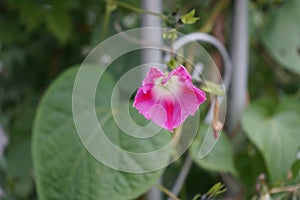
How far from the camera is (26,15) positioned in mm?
889

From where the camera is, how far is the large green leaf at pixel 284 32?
77 cm

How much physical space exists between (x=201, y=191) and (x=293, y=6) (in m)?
0.30

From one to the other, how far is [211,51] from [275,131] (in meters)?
0.16

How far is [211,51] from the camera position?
30.5 inches

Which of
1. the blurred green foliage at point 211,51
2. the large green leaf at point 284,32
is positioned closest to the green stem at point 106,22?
the blurred green foliage at point 211,51

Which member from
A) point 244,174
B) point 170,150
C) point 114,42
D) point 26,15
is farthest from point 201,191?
point 26,15

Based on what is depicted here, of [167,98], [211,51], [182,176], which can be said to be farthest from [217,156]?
[167,98]

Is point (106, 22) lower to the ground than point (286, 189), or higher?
higher

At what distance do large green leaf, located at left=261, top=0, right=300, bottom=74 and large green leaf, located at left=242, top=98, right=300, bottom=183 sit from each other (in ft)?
0.24

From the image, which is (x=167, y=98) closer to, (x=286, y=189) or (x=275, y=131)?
(x=286, y=189)

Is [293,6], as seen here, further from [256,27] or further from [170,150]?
[170,150]

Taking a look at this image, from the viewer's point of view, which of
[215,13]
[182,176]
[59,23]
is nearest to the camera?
[182,176]

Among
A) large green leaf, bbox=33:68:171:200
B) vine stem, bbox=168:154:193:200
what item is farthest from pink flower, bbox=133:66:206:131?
vine stem, bbox=168:154:193:200

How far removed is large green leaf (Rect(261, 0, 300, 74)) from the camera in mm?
770
